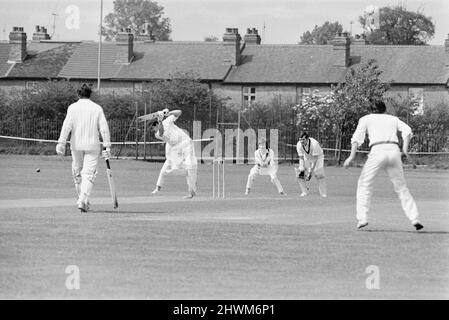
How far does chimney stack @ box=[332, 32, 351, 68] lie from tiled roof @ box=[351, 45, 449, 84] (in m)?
1.17

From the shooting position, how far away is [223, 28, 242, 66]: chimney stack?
269ft

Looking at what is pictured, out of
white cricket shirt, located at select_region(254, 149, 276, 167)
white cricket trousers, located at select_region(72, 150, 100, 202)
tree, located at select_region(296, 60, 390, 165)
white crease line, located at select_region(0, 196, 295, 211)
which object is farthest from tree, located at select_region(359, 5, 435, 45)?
white cricket trousers, located at select_region(72, 150, 100, 202)

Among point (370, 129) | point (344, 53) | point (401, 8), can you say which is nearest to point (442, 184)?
point (370, 129)

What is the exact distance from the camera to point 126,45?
83.8 m

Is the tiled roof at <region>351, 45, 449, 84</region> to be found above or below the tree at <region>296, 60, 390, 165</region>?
above

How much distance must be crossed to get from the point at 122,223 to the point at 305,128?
43.9m

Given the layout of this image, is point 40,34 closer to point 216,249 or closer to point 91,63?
point 91,63

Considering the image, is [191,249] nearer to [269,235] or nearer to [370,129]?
[269,235]

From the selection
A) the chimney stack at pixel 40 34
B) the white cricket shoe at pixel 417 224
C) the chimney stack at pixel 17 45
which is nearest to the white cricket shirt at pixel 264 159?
the white cricket shoe at pixel 417 224

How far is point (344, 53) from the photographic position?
79375 millimetres

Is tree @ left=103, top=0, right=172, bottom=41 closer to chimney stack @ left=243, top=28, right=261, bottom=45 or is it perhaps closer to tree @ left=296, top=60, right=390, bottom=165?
chimney stack @ left=243, top=28, right=261, bottom=45

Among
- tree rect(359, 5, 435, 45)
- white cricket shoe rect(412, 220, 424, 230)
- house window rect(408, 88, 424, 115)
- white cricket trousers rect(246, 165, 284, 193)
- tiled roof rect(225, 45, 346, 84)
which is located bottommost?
white cricket trousers rect(246, 165, 284, 193)

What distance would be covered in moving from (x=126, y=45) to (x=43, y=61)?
636 cm

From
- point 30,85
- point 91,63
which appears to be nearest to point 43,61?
point 91,63
